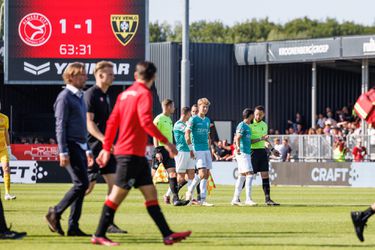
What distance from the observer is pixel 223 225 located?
15602mm

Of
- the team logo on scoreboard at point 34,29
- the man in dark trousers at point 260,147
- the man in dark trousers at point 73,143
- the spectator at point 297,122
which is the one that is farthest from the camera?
the spectator at point 297,122

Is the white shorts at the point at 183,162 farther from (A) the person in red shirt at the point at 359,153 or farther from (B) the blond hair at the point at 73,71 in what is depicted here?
(A) the person in red shirt at the point at 359,153

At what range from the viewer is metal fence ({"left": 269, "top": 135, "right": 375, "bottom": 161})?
3875cm

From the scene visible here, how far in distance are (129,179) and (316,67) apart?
39.3 meters

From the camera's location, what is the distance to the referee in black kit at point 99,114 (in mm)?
13656

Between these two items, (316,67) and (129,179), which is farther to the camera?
(316,67)

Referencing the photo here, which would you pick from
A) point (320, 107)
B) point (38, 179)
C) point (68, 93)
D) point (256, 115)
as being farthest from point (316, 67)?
point (68, 93)

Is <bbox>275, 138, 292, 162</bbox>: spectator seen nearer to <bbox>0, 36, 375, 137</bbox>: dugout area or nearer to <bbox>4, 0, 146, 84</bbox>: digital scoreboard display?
<bbox>4, 0, 146, 84</bbox>: digital scoreboard display

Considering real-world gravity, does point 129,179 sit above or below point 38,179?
above

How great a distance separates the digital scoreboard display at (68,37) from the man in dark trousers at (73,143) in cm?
2899

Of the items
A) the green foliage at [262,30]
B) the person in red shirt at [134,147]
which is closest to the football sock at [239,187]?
the person in red shirt at [134,147]

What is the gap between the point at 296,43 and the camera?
46.9m

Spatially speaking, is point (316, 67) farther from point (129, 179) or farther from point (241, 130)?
point (129, 179)

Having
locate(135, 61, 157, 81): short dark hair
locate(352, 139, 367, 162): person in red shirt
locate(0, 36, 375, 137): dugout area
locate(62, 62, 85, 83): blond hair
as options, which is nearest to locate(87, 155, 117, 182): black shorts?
locate(62, 62, 85, 83): blond hair
